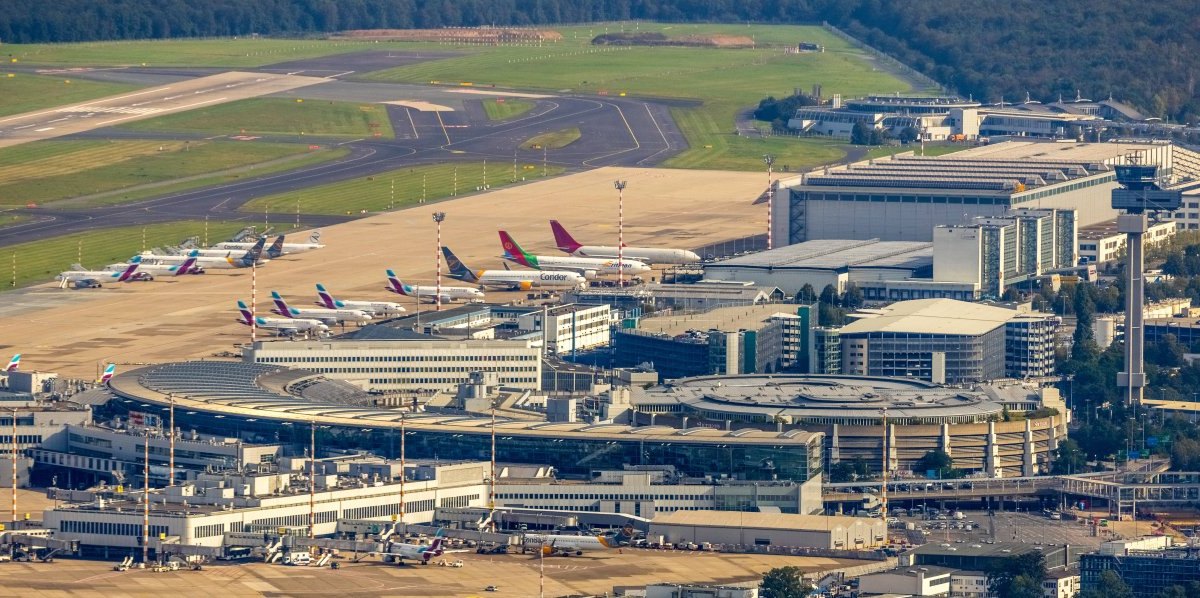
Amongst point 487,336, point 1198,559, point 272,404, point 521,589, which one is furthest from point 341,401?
point 1198,559

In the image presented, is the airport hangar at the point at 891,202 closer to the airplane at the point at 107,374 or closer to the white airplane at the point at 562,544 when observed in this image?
the airplane at the point at 107,374

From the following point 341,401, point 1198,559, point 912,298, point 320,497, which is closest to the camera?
point 1198,559

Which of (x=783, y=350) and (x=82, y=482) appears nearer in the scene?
(x=82, y=482)

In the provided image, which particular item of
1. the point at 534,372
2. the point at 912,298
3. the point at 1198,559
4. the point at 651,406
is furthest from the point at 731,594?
the point at 912,298

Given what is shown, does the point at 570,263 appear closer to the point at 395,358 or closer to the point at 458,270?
the point at 458,270

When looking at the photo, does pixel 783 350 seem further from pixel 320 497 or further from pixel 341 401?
pixel 320 497

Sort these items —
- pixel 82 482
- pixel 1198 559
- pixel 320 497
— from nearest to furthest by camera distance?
pixel 1198 559
pixel 320 497
pixel 82 482

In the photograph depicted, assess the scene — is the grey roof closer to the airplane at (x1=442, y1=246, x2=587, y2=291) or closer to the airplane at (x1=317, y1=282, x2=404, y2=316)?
the airplane at (x1=442, y1=246, x2=587, y2=291)

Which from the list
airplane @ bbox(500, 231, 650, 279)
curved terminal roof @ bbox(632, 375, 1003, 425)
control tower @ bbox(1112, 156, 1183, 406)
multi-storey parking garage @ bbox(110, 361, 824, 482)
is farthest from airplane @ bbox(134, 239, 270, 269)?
multi-storey parking garage @ bbox(110, 361, 824, 482)
